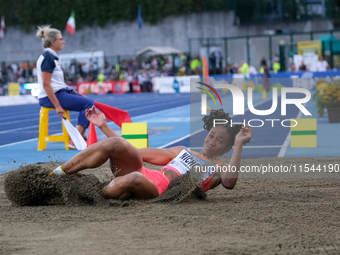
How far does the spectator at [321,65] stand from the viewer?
1128 inches

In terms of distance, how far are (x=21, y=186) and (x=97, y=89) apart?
102ft

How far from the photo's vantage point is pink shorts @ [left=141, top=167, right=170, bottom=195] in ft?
16.1

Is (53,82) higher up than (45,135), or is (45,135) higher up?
(53,82)

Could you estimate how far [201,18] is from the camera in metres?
48.6

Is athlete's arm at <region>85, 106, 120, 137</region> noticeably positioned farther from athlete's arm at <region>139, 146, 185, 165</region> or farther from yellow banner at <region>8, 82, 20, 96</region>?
yellow banner at <region>8, 82, 20, 96</region>

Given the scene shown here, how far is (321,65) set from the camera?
28969mm

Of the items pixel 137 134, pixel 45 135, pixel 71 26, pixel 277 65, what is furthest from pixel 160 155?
pixel 71 26

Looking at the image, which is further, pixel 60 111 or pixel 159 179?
pixel 60 111

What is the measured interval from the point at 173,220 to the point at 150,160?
1111 mm

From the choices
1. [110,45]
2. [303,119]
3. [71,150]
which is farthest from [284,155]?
[110,45]

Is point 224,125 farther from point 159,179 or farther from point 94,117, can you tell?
point 94,117

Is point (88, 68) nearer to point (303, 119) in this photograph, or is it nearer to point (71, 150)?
point (71, 150)

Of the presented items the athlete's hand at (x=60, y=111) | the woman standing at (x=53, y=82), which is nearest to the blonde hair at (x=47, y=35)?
the woman standing at (x=53, y=82)

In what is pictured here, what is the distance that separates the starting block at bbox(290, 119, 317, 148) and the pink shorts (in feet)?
10.6
